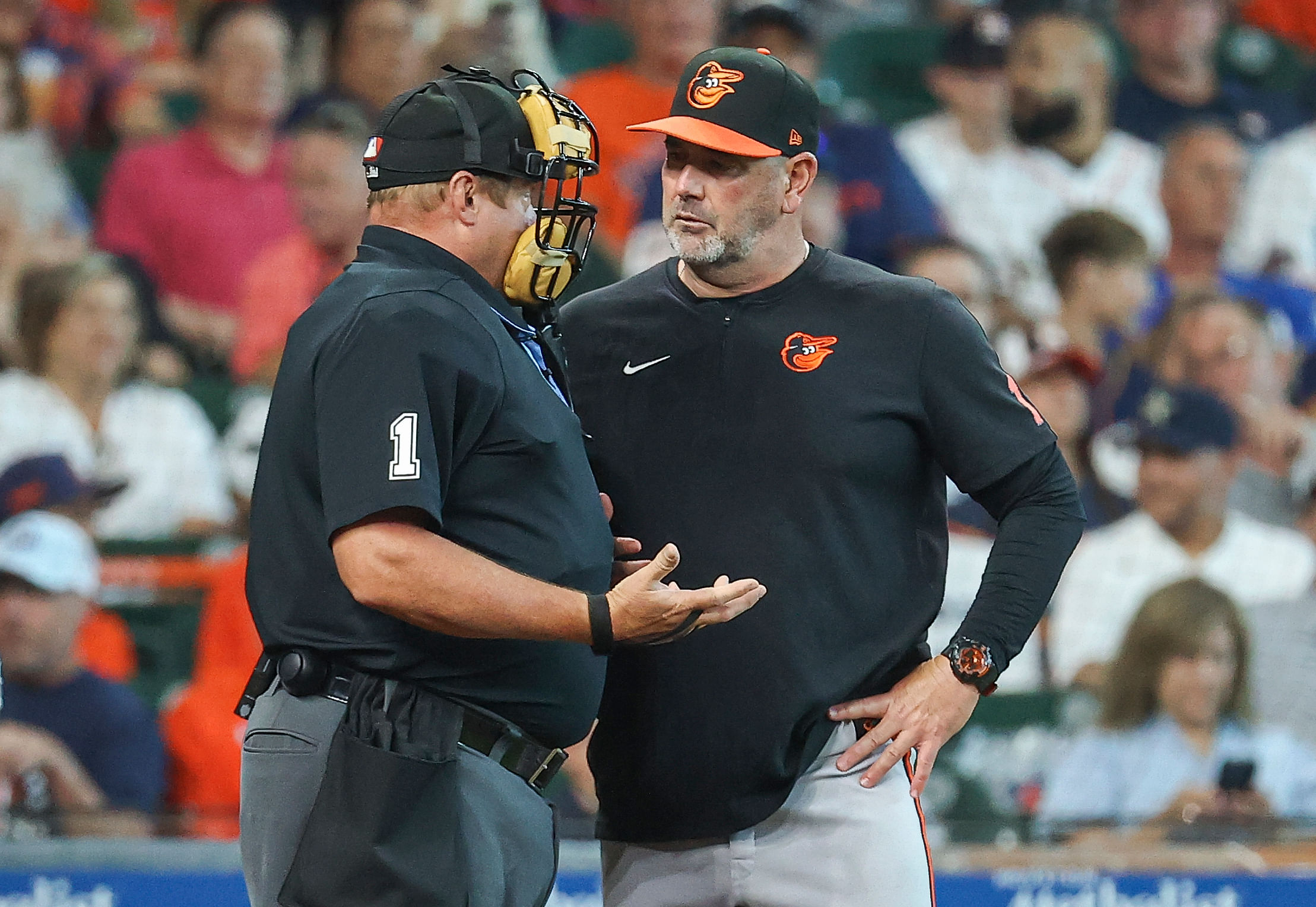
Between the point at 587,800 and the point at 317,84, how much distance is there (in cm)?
346

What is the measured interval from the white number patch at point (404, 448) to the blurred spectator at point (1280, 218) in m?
5.55

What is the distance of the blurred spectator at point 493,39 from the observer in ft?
21.7

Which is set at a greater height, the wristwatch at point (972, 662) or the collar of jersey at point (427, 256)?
the collar of jersey at point (427, 256)

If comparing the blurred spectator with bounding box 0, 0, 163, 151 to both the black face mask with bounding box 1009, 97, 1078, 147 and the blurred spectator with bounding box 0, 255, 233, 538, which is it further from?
the black face mask with bounding box 1009, 97, 1078, 147

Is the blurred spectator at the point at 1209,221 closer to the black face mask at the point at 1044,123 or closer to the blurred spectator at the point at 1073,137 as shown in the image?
the blurred spectator at the point at 1073,137

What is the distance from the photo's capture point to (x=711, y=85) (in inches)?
113

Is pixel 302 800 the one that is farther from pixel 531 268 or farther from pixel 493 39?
pixel 493 39

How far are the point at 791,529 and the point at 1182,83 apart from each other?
5.43 metres

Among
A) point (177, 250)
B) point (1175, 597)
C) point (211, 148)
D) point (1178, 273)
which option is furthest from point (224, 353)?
point (1178, 273)

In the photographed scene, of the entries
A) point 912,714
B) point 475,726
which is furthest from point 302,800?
point 912,714

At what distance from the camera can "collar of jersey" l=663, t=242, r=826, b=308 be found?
2.91 meters

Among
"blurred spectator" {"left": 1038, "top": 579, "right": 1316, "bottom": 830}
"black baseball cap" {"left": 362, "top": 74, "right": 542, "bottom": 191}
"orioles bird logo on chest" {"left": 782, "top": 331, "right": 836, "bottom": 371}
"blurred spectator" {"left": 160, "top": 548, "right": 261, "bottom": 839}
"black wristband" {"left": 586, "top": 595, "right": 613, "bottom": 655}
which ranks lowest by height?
"blurred spectator" {"left": 160, "top": 548, "right": 261, "bottom": 839}

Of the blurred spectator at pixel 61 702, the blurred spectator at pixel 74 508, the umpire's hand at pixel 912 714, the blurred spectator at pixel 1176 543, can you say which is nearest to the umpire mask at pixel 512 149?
the umpire's hand at pixel 912 714

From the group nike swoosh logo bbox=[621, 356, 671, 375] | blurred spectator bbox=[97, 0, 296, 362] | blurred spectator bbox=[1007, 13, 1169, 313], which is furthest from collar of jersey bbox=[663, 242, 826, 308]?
blurred spectator bbox=[1007, 13, 1169, 313]
